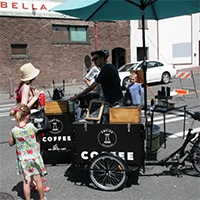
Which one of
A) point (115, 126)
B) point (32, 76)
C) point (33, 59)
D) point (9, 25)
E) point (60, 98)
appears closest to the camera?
point (115, 126)

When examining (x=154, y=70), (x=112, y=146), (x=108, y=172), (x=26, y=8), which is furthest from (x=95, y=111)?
(x=26, y=8)

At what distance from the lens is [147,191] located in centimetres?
384

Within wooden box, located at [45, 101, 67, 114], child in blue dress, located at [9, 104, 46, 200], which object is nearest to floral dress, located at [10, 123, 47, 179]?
child in blue dress, located at [9, 104, 46, 200]

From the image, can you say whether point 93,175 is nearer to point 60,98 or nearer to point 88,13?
point 60,98

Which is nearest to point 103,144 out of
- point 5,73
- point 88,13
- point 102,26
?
point 88,13

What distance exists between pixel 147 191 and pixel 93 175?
0.82m

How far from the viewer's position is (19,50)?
17516 millimetres

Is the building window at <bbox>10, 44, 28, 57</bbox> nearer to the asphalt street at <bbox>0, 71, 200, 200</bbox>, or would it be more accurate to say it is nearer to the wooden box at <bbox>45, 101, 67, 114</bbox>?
the asphalt street at <bbox>0, 71, 200, 200</bbox>

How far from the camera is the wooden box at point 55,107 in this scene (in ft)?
15.7

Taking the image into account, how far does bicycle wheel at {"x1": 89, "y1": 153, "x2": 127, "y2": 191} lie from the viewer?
12.3 feet

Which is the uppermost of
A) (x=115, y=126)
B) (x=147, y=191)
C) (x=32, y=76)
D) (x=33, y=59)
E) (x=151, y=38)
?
(x=151, y=38)

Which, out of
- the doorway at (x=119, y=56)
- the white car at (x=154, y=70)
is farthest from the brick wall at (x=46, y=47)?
the white car at (x=154, y=70)

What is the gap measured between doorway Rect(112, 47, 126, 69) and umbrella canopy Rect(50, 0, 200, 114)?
51.2ft

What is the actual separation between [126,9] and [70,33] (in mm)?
13304
